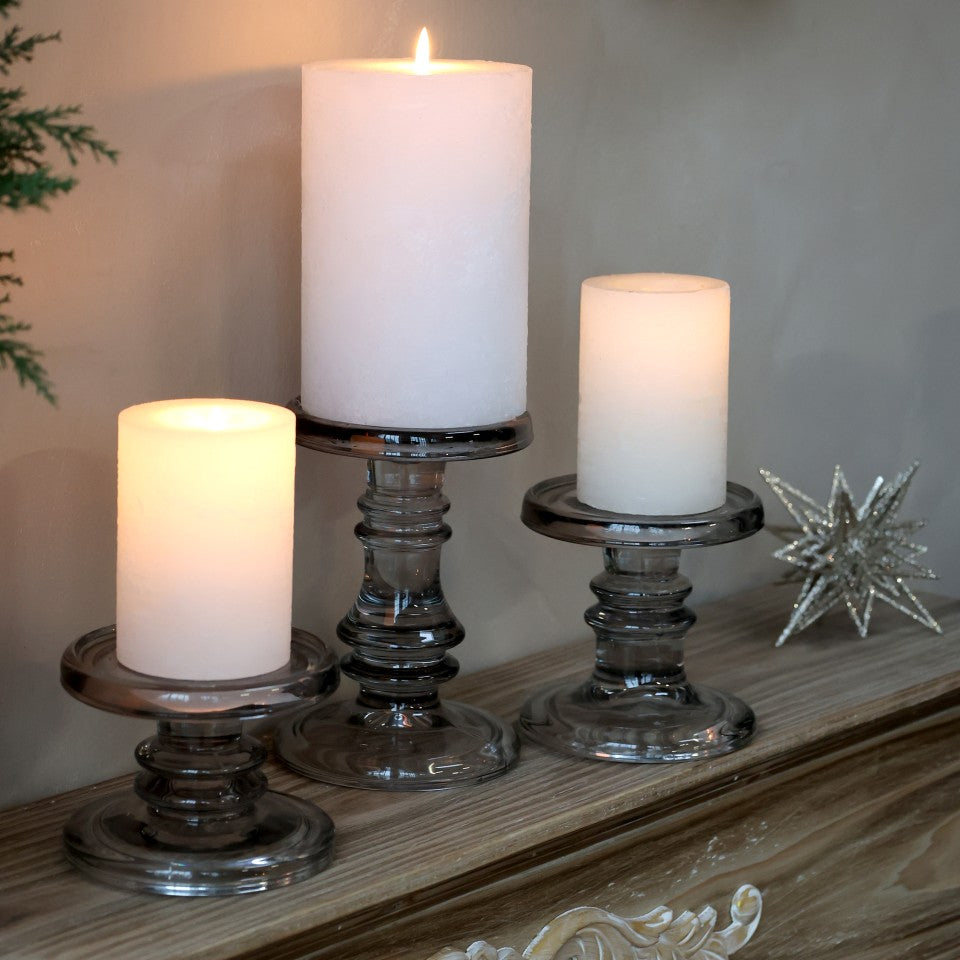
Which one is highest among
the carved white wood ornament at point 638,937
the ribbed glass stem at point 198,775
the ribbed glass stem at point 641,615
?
the ribbed glass stem at point 641,615

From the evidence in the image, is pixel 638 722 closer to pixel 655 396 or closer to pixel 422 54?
pixel 655 396

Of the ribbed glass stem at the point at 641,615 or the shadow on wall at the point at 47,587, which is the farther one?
the ribbed glass stem at the point at 641,615

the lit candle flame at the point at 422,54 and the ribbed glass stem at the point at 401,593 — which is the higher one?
the lit candle flame at the point at 422,54

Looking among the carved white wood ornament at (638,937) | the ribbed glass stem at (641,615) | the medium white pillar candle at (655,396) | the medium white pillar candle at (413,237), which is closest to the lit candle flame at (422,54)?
the medium white pillar candle at (413,237)

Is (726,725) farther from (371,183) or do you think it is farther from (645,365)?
(371,183)

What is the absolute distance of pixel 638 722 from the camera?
813 millimetres

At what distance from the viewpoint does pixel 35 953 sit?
0.59m

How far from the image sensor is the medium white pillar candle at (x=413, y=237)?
0.68m

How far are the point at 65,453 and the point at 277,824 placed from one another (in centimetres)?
20

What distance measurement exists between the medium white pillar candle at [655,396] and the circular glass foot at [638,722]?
4.5 inches

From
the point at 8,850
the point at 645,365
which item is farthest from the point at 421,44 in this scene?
the point at 8,850

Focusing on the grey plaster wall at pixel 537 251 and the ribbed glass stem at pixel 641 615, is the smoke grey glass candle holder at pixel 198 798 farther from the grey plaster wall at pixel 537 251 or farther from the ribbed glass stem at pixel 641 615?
the ribbed glass stem at pixel 641 615

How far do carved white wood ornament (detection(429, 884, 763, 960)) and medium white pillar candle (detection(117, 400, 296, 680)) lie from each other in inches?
7.0

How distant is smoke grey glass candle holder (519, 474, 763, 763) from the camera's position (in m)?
0.78
